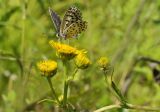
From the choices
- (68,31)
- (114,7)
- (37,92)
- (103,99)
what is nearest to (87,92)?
(103,99)

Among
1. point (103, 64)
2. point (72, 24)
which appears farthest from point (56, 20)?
point (103, 64)

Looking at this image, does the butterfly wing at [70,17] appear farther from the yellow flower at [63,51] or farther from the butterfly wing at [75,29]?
the yellow flower at [63,51]

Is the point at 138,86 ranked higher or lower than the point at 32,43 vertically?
lower

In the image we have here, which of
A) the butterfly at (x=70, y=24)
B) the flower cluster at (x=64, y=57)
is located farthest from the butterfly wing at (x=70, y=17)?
the flower cluster at (x=64, y=57)

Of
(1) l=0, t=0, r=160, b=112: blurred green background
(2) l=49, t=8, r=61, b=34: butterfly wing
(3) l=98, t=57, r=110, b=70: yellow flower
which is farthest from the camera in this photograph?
(1) l=0, t=0, r=160, b=112: blurred green background

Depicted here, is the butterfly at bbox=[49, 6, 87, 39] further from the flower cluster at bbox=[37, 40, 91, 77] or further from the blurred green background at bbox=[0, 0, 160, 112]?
the blurred green background at bbox=[0, 0, 160, 112]

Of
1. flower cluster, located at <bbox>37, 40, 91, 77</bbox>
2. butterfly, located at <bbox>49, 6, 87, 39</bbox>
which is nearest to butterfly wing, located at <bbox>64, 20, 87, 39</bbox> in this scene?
butterfly, located at <bbox>49, 6, 87, 39</bbox>

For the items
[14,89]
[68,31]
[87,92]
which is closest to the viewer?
[68,31]

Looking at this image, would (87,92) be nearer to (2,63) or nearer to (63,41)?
(63,41)
